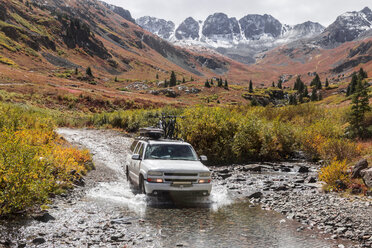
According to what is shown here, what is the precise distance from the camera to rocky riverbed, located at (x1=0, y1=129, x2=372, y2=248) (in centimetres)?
696

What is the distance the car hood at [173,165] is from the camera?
31.6ft

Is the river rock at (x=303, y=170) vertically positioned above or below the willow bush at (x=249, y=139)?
below

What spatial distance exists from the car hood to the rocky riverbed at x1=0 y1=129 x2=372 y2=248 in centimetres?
130

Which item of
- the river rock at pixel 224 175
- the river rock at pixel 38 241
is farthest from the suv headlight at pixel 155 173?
the river rock at pixel 224 175

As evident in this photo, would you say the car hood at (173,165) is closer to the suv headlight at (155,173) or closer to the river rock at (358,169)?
the suv headlight at (155,173)

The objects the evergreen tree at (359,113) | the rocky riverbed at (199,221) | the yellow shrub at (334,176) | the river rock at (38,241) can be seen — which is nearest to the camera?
the river rock at (38,241)

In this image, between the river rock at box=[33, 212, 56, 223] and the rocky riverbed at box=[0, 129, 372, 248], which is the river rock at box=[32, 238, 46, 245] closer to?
the rocky riverbed at box=[0, 129, 372, 248]

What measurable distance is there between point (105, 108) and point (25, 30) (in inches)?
3389

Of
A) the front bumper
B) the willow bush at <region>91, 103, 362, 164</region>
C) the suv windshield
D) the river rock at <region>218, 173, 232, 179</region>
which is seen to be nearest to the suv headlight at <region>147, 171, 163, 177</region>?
the front bumper

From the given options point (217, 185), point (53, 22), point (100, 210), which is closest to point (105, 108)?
point (217, 185)

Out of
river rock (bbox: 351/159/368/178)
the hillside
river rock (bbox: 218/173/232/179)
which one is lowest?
river rock (bbox: 218/173/232/179)

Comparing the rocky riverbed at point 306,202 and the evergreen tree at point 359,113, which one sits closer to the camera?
the rocky riverbed at point 306,202

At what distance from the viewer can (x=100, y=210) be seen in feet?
30.4

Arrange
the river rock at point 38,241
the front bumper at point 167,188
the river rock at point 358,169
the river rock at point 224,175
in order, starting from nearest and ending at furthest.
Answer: the river rock at point 38,241, the front bumper at point 167,188, the river rock at point 358,169, the river rock at point 224,175
